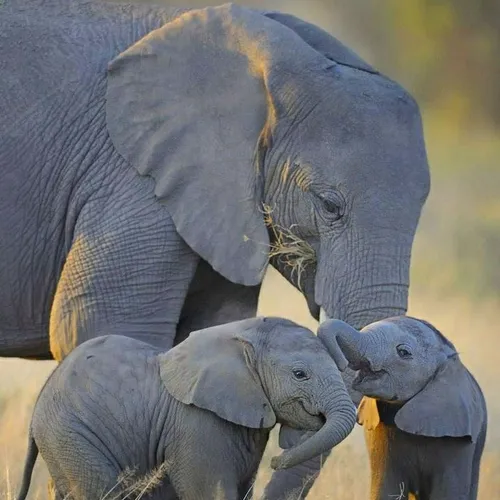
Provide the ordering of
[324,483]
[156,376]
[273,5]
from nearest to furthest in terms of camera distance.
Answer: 1. [156,376]
2. [324,483]
3. [273,5]

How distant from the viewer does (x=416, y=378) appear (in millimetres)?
8172

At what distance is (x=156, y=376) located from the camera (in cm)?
807

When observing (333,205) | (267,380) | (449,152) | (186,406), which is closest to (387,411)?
(267,380)

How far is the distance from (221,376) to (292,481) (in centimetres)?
81

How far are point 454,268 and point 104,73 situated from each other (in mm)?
7282

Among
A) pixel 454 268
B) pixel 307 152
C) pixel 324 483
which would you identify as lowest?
pixel 454 268

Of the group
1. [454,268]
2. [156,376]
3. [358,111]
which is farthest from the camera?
[454,268]

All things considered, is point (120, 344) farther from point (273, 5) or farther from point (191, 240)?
point (273, 5)

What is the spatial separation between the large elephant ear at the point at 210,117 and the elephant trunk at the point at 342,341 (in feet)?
3.58

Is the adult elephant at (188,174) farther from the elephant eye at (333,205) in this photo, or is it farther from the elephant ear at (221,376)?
the elephant ear at (221,376)

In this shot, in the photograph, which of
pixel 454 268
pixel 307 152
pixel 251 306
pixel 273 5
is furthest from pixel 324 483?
pixel 273 5

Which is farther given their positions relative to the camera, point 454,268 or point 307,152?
point 454,268

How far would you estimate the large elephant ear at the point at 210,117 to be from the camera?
9.02 m

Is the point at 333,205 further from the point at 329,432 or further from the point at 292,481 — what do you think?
the point at 329,432
